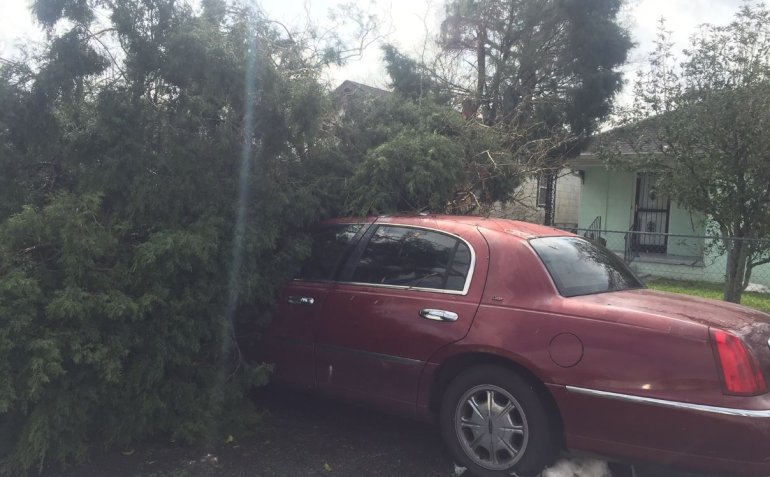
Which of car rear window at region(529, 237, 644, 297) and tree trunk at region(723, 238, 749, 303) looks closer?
car rear window at region(529, 237, 644, 297)

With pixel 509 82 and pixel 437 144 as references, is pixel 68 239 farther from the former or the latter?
pixel 509 82

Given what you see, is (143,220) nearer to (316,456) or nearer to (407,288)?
(407,288)

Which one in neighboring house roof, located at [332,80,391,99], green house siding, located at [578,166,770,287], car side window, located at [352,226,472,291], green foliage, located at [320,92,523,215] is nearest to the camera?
car side window, located at [352,226,472,291]

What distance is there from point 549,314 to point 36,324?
2775mm

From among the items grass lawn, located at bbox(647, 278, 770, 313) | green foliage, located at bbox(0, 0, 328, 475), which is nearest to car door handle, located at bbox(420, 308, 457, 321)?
green foliage, located at bbox(0, 0, 328, 475)

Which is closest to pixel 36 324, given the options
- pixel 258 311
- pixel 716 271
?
pixel 258 311

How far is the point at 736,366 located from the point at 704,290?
8.57m

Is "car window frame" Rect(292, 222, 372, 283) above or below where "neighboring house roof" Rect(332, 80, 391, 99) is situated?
below

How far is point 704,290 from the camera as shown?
34.4 feet

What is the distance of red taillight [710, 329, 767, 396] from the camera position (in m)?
2.83

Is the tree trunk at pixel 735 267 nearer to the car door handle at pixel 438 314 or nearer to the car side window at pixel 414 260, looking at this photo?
the car side window at pixel 414 260

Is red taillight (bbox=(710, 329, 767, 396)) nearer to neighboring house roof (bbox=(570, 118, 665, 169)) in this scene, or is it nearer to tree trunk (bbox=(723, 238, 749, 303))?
tree trunk (bbox=(723, 238, 749, 303))

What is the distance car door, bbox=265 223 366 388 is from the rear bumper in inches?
70.9

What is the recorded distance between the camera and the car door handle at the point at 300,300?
4.37 metres
